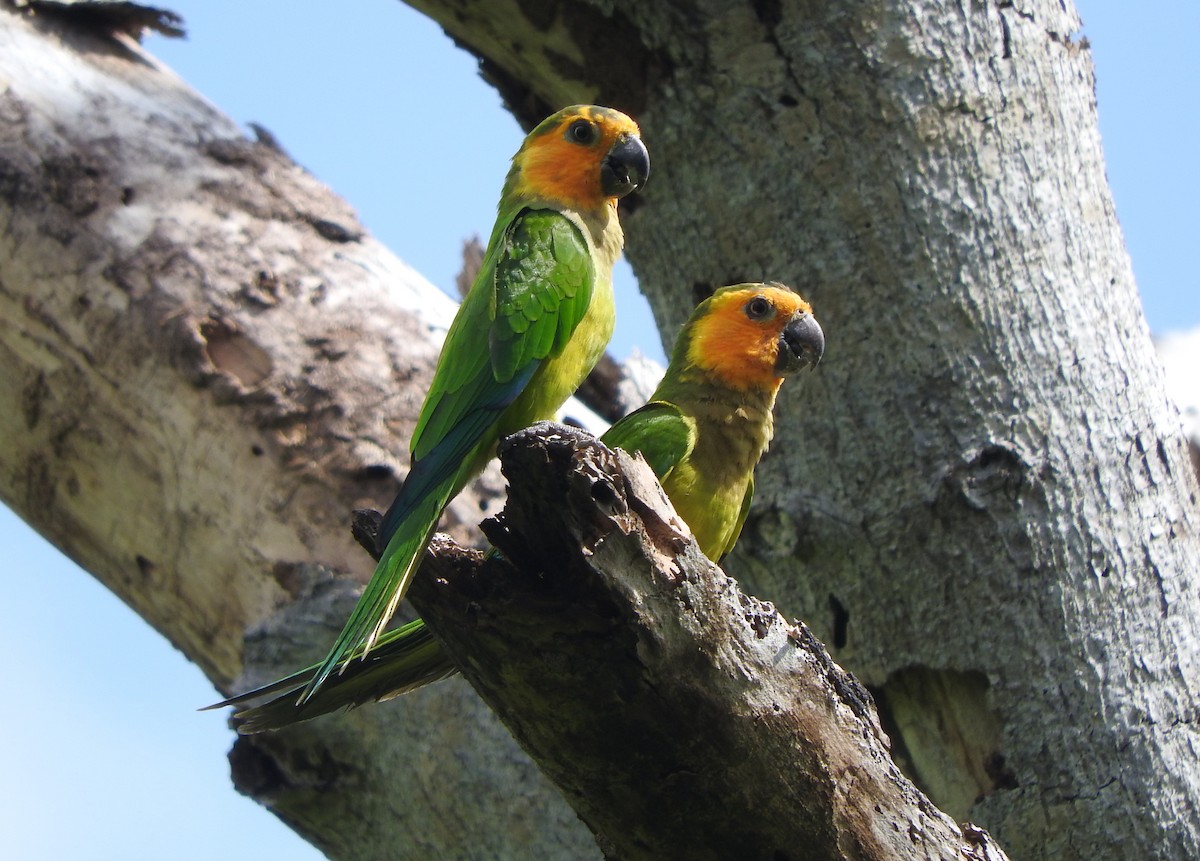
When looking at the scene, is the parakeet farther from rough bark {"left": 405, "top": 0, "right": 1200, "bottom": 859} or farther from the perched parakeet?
rough bark {"left": 405, "top": 0, "right": 1200, "bottom": 859}

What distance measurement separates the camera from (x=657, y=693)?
95.5 inches

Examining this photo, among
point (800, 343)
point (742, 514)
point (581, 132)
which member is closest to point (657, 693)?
point (742, 514)

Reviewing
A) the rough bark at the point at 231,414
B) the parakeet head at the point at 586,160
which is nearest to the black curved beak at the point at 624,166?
the parakeet head at the point at 586,160

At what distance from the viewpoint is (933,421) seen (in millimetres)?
3957

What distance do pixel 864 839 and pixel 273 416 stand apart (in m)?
2.84

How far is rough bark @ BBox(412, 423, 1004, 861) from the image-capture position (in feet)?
7.97

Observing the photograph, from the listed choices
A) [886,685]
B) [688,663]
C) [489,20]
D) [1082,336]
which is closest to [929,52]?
[1082,336]

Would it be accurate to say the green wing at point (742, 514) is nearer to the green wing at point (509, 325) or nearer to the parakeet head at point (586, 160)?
the green wing at point (509, 325)

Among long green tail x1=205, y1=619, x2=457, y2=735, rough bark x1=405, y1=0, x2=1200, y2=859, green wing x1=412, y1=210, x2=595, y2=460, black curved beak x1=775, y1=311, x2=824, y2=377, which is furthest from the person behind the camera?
black curved beak x1=775, y1=311, x2=824, y2=377

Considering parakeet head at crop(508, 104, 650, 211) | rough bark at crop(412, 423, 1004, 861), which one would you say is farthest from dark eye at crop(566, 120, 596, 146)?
rough bark at crop(412, 423, 1004, 861)

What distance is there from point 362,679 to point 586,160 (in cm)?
182

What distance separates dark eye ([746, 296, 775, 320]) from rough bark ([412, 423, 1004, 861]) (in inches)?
63.5

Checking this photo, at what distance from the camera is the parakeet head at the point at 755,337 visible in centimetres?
396

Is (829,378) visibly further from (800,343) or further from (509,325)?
(509,325)
